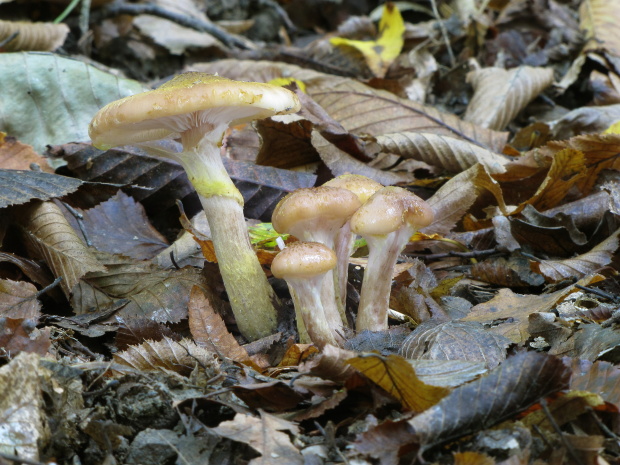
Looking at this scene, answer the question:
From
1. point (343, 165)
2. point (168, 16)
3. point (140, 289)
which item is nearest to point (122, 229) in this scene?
point (140, 289)

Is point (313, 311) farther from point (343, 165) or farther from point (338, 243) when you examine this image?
point (343, 165)

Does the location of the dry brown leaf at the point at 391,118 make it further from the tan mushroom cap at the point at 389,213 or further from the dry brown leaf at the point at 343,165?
the tan mushroom cap at the point at 389,213

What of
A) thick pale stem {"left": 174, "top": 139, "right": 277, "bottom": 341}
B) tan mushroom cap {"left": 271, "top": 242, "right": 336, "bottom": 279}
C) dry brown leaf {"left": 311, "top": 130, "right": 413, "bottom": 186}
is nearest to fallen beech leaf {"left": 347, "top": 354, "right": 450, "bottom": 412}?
tan mushroom cap {"left": 271, "top": 242, "right": 336, "bottom": 279}

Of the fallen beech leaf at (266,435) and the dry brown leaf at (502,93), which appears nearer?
the fallen beech leaf at (266,435)

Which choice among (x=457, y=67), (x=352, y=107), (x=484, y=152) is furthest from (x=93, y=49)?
(x=484, y=152)

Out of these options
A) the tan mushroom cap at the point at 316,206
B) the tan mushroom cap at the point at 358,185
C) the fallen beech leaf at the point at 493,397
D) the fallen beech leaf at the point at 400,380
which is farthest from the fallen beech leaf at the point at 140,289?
the fallen beech leaf at the point at 493,397

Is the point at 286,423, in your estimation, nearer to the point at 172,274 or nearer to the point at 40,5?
the point at 172,274

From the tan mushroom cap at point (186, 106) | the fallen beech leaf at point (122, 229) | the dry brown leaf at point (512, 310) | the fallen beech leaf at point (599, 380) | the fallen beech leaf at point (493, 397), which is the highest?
the tan mushroom cap at point (186, 106)
